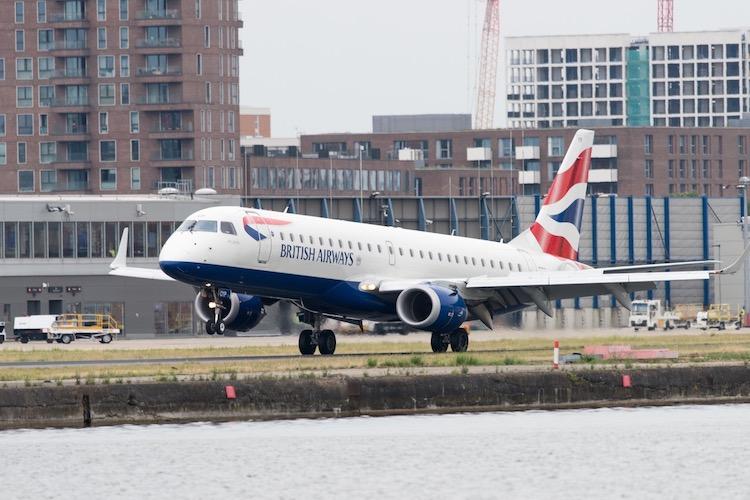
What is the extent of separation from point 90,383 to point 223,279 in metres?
12.2

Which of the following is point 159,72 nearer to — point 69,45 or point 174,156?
point 174,156

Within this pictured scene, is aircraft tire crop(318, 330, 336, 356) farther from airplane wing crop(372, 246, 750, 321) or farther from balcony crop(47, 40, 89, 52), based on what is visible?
balcony crop(47, 40, 89, 52)

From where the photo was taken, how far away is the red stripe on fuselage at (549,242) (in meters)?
71.2

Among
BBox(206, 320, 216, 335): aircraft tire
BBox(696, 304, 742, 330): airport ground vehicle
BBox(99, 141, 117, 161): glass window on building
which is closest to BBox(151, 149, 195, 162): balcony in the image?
BBox(99, 141, 117, 161): glass window on building

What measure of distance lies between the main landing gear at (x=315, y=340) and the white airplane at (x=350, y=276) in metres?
0.03

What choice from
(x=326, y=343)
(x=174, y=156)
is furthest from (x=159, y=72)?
(x=326, y=343)

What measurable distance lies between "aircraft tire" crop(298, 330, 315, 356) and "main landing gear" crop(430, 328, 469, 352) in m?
4.22

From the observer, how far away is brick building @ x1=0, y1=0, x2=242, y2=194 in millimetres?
187500

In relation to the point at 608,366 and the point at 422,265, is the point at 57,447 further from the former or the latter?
the point at 422,265

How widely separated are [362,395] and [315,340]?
14.6 metres

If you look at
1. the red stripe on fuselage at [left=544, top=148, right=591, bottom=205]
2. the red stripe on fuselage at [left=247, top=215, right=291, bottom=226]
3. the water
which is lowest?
the water

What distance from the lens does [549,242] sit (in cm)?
7131

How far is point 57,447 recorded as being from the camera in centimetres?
4259

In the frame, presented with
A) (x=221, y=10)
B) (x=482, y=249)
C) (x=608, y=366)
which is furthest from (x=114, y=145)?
(x=608, y=366)
